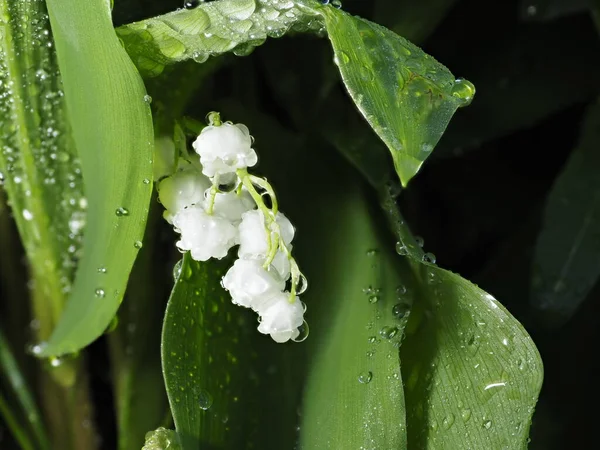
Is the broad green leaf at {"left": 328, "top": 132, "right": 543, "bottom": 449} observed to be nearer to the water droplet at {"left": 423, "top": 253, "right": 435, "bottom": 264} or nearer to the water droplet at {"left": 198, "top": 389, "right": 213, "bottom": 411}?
the water droplet at {"left": 423, "top": 253, "right": 435, "bottom": 264}

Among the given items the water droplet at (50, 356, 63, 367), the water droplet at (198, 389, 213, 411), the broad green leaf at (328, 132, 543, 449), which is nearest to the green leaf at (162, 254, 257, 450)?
the water droplet at (198, 389, 213, 411)

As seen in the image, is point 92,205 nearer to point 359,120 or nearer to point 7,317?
point 359,120

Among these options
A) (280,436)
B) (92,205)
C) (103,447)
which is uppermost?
(92,205)

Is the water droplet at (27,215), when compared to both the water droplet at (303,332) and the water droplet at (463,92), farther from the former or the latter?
the water droplet at (463,92)

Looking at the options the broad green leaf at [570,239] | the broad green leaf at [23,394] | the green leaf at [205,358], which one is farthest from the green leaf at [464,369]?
the broad green leaf at [23,394]

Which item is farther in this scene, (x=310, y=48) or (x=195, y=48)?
(x=310, y=48)

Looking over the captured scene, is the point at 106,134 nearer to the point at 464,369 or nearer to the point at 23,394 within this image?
the point at 464,369

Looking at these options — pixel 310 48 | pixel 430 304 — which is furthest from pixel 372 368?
pixel 310 48

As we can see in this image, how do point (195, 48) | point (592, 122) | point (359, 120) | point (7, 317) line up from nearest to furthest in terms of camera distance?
1. point (195, 48)
2. point (359, 120)
3. point (592, 122)
4. point (7, 317)
